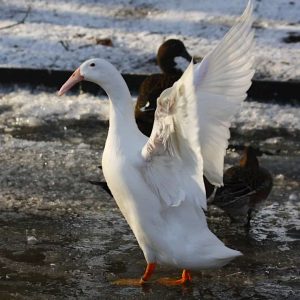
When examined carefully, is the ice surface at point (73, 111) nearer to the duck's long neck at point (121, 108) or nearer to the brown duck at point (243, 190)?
the brown duck at point (243, 190)

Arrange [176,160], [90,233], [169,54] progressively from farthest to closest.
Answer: [169,54] < [90,233] < [176,160]

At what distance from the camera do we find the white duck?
5.71m

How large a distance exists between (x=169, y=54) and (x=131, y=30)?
2.28 metres

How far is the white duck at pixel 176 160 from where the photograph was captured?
5715 millimetres

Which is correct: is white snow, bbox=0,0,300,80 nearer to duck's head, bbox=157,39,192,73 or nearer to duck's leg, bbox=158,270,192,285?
duck's head, bbox=157,39,192,73

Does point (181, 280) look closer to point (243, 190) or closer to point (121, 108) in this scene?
point (121, 108)

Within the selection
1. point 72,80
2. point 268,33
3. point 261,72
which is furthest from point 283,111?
point 72,80

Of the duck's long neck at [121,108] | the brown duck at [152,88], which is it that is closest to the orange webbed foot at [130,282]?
the duck's long neck at [121,108]

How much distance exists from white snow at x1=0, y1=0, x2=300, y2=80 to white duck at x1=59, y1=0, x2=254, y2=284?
509 cm

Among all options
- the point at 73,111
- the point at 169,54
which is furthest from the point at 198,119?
the point at 73,111

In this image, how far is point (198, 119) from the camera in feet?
18.8

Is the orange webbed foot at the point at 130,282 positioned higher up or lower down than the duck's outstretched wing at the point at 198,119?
lower down

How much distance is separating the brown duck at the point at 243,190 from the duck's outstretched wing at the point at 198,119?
1328mm

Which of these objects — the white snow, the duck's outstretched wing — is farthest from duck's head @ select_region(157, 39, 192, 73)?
the duck's outstretched wing
